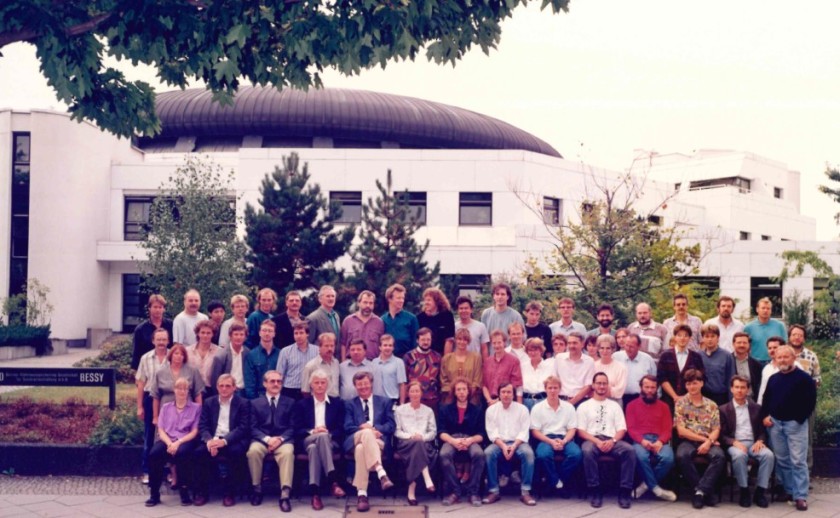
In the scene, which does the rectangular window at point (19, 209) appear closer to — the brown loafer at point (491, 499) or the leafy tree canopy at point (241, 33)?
the leafy tree canopy at point (241, 33)

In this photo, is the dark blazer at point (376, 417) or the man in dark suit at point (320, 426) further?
the dark blazer at point (376, 417)

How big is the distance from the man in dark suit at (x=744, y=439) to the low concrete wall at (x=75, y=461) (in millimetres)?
6981

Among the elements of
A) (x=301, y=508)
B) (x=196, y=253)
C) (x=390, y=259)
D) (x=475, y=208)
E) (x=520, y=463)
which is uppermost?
(x=475, y=208)

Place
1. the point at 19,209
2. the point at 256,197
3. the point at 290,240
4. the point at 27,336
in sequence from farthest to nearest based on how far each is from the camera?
the point at 19,209 → the point at 256,197 → the point at 27,336 → the point at 290,240

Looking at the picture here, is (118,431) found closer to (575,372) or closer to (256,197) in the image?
(575,372)

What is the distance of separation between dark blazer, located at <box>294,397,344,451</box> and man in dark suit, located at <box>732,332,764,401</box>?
185 inches

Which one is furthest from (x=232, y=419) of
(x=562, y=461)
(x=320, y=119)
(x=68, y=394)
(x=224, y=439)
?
(x=320, y=119)

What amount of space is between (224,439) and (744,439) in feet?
19.0

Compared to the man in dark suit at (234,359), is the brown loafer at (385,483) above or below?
below

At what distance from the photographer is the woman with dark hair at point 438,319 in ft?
Answer: 32.8

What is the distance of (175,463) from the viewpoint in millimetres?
8844

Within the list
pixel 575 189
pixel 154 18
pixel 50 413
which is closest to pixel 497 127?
pixel 575 189

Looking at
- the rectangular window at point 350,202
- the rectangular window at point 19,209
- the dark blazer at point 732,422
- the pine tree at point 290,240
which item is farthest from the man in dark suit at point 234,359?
the rectangular window at point 19,209

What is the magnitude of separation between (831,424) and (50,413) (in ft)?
36.1
